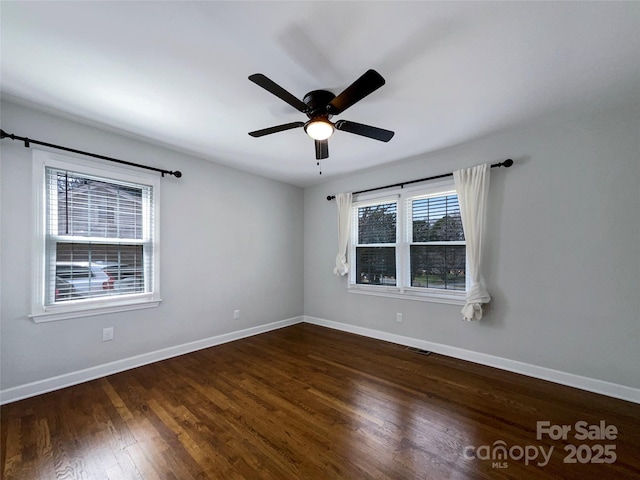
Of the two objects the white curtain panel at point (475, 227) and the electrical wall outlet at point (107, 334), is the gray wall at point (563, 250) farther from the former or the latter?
the electrical wall outlet at point (107, 334)

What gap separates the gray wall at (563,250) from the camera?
234 cm

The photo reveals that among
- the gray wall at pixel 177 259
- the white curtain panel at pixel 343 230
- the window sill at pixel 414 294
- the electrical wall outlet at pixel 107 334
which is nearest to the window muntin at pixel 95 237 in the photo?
the gray wall at pixel 177 259

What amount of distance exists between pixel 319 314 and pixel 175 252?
258 cm

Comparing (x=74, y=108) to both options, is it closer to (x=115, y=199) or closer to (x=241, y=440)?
(x=115, y=199)

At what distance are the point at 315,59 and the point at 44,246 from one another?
289 cm

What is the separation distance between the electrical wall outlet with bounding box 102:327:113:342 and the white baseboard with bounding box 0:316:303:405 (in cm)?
26

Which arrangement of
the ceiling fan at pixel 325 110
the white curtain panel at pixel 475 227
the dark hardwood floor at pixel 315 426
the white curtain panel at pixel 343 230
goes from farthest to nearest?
the white curtain panel at pixel 343 230 < the white curtain panel at pixel 475 227 < the ceiling fan at pixel 325 110 < the dark hardwood floor at pixel 315 426

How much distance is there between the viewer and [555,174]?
2658 mm

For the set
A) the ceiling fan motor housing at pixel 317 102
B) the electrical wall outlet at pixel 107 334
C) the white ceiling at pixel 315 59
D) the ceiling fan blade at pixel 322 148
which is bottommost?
the electrical wall outlet at pixel 107 334

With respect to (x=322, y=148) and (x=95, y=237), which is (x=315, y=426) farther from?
Answer: (x=95, y=237)

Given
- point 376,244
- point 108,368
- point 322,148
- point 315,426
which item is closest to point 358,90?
point 322,148

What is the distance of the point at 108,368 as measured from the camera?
2789 mm

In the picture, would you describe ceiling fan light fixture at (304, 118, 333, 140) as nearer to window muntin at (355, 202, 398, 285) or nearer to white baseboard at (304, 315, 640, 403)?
window muntin at (355, 202, 398, 285)

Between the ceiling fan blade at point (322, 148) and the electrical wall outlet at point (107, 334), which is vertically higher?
the ceiling fan blade at point (322, 148)
